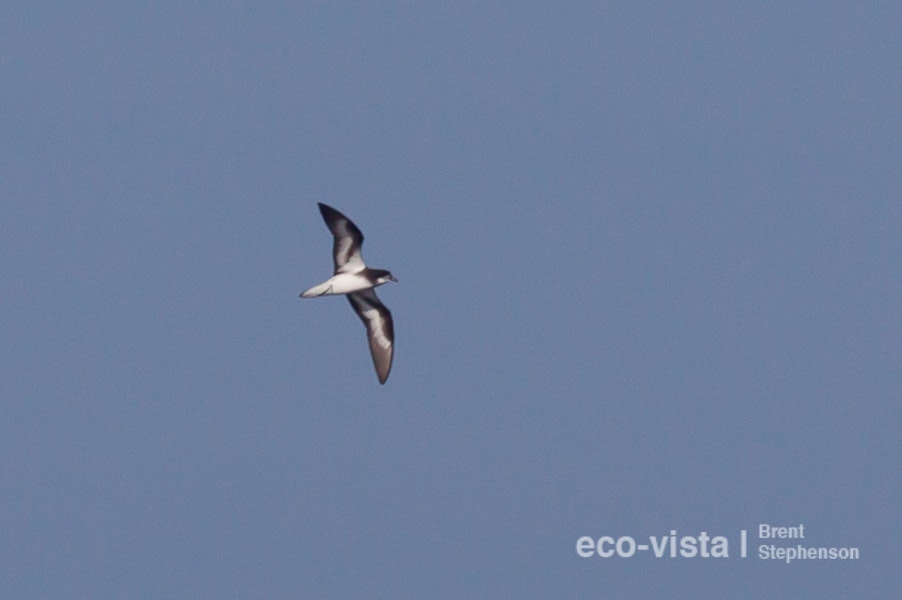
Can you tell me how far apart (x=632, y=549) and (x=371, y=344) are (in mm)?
10814

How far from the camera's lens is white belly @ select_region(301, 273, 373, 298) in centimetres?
4828

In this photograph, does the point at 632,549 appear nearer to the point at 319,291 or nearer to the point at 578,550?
the point at 578,550

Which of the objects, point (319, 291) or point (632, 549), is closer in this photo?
point (319, 291)

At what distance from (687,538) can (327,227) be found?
1537cm

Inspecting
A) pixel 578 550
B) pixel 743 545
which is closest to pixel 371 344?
pixel 578 550

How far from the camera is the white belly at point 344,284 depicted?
48.3 m

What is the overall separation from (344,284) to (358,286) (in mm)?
398

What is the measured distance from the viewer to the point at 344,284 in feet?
159

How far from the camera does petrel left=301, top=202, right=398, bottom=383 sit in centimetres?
4862

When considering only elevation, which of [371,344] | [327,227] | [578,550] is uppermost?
[327,227]

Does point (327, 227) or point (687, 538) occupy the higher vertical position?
point (327, 227)

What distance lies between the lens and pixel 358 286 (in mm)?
48656

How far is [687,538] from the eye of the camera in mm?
54469

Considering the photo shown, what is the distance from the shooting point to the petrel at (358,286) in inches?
1914
